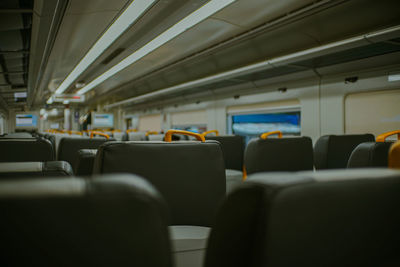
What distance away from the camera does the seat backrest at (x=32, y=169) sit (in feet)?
4.30

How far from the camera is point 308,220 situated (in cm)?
64

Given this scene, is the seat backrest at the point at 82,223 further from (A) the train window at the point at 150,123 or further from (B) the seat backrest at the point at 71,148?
(A) the train window at the point at 150,123

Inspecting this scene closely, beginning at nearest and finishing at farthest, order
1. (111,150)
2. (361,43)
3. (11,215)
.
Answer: (11,215) < (111,150) < (361,43)

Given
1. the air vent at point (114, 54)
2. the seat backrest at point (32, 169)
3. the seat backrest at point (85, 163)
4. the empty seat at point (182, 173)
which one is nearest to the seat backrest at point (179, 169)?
the empty seat at point (182, 173)

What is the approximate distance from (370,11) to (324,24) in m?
0.67

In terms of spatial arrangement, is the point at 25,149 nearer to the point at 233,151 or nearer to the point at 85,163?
the point at 85,163

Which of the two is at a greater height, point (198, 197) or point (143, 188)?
point (143, 188)

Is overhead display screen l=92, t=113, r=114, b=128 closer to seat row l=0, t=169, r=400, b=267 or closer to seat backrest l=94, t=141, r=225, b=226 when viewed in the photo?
seat backrest l=94, t=141, r=225, b=226

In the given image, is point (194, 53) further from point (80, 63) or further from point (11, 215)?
point (11, 215)

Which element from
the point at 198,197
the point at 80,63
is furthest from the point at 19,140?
the point at 80,63

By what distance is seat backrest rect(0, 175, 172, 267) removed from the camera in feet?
1.62

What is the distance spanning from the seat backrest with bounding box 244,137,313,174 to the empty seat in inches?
58.6

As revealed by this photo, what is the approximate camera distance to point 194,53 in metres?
6.61

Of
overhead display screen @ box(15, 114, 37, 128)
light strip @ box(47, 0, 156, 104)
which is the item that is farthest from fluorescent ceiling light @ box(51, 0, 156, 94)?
overhead display screen @ box(15, 114, 37, 128)
